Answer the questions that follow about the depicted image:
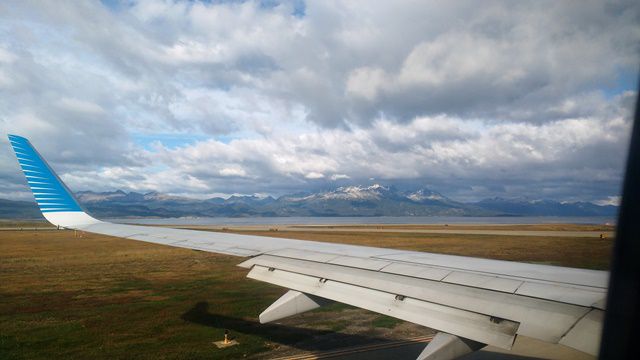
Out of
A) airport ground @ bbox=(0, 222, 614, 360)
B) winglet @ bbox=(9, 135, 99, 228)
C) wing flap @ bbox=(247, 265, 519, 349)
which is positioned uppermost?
winglet @ bbox=(9, 135, 99, 228)

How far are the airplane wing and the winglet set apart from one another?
0.03 metres

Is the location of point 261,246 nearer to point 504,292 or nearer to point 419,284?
point 419,284

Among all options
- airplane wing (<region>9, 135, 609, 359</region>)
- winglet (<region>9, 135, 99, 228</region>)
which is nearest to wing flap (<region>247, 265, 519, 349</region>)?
airplane wing (<region>9, 135, 609, 359</region>)

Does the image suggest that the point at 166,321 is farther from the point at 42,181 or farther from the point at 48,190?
the point at 42,181

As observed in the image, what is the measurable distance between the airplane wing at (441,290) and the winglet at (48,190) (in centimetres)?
3

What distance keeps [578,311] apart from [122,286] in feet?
76.1

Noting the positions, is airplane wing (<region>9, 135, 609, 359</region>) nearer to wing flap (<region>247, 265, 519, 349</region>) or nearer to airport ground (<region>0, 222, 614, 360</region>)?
wing flap (<region>247, 265, 519, 349</region>)

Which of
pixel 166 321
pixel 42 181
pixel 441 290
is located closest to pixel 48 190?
pixel 42 181

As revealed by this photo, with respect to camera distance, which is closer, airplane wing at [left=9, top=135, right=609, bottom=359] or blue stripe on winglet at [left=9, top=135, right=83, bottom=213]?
airplane wing at [left=9, top=135, right=609, bottom=359]

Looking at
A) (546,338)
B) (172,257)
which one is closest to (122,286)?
(172,257)

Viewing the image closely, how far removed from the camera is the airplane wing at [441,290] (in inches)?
169

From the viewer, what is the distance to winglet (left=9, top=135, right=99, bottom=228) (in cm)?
960

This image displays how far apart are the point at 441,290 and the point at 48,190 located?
33.9ft

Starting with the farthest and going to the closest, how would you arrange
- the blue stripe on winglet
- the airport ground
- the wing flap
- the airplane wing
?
1. the airport ground
2. the blue stripe on winglet
3. the wing flap
4. the airplane wing
